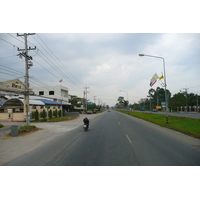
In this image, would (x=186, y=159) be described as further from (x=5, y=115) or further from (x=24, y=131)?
(x=5, y=115)

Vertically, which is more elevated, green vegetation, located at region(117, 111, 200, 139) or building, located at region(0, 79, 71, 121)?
building, located at region(0, 79, 71, 121)

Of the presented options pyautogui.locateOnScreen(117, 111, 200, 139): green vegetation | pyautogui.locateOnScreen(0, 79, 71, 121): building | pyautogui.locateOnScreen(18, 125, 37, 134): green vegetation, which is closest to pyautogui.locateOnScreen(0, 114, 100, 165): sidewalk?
pyautogui.locateOnScreen(18, 125, 37, 134): green vegetation

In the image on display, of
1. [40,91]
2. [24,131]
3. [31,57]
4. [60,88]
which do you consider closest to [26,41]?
[31,57]

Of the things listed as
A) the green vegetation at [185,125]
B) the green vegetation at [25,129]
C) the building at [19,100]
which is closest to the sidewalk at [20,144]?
the green vegetation at [25,129]

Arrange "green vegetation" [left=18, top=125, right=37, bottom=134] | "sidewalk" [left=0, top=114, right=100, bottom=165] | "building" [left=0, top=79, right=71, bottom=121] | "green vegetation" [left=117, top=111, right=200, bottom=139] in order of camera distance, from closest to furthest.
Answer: "sidewalk" [left=0, top=114, right=100, bottom=165], "green vegetation" [left=117, top=111, right=200, bottom=139], "green vegetation" [left=18, top=125, right=37, bottom=134], "building" [left=0, top=79, right=71, bottom=121]

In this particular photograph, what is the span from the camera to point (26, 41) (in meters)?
18.8

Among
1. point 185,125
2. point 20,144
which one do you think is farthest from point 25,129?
point 185,125

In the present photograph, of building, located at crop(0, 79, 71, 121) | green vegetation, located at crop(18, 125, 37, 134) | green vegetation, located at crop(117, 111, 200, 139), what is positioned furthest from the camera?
building, located at crop(0, 79, 71, 121)

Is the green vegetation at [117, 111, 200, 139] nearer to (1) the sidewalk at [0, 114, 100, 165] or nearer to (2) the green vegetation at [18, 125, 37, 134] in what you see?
(1) the sidewalk at [0, 114, 100, 165]

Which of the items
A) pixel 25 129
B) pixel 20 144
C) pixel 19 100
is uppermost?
pixel 19 100

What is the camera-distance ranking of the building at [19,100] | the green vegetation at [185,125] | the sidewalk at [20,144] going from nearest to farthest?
1. the sidewalk at [20,144]
2. the green vegetation at [185,125]
3. the building at [19,100]

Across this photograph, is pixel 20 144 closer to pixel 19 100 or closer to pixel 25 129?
pixel 25 129

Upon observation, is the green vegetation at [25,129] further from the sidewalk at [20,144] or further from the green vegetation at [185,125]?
the green vegetation at [185,125]

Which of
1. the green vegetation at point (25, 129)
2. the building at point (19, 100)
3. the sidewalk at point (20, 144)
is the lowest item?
the sidewalk at point (20, 144)
